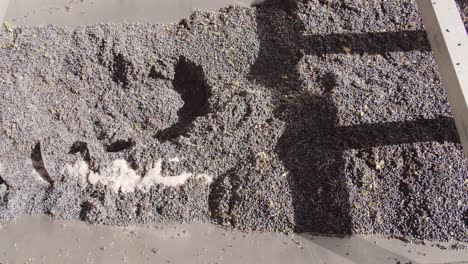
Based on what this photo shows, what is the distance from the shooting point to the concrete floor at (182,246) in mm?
1962

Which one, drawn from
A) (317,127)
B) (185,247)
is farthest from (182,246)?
(317,127)

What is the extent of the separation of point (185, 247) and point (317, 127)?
0.82 meters

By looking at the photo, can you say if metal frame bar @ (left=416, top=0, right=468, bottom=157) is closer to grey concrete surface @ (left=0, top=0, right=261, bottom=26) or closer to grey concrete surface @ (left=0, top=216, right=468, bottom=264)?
grey concrete surface @ (left=0, top=216, right=468, bottom=264)

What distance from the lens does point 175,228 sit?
6.64ft

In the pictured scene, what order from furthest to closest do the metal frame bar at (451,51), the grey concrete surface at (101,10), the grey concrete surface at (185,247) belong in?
1. the grey concrete surface at (101,10)
2. the grey concrete surface at (185,247)
3. the metal frame bar at (451,51)

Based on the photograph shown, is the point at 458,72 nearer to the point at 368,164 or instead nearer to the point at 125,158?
the point at 368,164

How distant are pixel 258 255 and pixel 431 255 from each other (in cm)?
75

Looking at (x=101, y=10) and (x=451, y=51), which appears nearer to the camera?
(x=451, y=51)

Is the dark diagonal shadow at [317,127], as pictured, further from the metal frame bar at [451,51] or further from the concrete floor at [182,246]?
the metal frame bar at [451,51]

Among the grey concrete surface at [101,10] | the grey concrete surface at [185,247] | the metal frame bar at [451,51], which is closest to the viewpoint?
the metal frame bar at [451,51]

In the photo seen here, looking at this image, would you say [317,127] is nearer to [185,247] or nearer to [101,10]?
[185,247]

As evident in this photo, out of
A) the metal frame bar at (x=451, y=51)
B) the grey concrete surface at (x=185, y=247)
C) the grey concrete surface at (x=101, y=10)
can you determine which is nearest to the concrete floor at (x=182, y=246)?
the grey concrete surface at (x=185, y=247)

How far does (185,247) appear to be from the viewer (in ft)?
6.53

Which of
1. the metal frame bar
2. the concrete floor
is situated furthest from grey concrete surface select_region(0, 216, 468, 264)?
the metal frame bar
